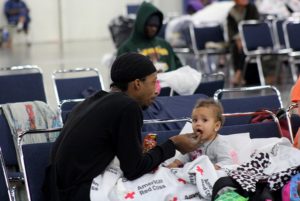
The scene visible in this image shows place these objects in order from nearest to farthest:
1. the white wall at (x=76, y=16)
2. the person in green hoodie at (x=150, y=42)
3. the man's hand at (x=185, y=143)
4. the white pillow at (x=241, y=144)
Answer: the man's hand at (x=185, y=143), the white pillow at (x=241, y=144), the person in green hoodie at (x=150, y=42), the white wall at (x=76, y=16)

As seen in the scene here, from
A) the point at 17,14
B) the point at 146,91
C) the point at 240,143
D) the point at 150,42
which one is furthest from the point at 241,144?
the point at 17,14

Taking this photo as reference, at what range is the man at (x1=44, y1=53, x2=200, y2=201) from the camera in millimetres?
3992

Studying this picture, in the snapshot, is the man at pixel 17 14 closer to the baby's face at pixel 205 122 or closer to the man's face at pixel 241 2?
the man's face at pixel 241 2

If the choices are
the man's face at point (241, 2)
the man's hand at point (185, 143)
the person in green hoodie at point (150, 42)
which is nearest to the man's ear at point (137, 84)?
the man's hand at point (185, 143)

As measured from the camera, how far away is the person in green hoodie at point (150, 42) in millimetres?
8000

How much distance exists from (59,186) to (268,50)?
27.1 feet

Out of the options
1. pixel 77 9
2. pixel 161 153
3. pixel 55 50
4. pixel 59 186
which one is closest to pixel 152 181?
pixel 161 153

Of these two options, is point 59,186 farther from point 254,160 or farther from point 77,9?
point 77,9

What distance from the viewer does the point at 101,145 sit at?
13.3ft

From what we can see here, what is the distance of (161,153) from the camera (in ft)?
13.6

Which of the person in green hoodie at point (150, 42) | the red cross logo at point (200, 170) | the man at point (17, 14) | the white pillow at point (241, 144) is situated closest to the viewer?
the red cross logo at point (200, 170)

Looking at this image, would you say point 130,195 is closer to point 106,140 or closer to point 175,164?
point 106,140

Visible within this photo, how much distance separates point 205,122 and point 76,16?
17341 millimetres

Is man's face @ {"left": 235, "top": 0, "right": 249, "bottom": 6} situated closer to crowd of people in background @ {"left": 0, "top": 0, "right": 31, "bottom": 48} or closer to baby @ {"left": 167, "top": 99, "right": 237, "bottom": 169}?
baby @ {"left": 167, "top": 99, "right": 237, "bottom": 169}
